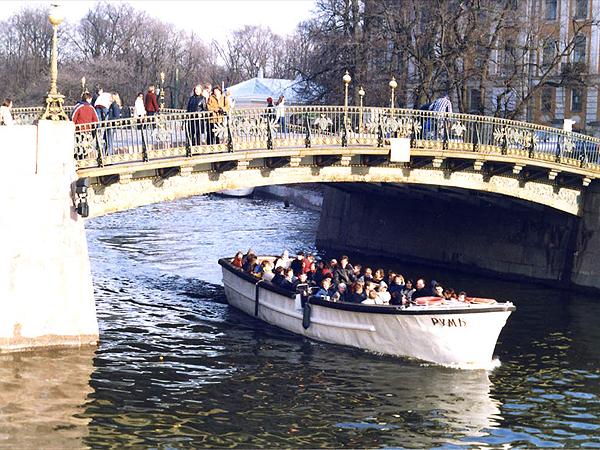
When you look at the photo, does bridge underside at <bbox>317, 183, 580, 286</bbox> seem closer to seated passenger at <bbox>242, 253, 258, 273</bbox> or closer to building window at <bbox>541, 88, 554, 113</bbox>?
seated passenger at <bbox>242, 253, 258, 273</bbox>

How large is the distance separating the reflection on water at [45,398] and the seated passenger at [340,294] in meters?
5.64

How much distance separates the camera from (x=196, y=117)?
2709 centimetres

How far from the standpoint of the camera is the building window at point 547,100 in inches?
2438

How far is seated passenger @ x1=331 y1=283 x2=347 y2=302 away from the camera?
27150 mm

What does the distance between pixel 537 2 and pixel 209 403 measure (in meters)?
42.6

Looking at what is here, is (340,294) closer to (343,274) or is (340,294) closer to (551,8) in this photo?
(343,274)

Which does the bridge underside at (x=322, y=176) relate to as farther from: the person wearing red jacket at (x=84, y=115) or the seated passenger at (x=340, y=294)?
the seated passenger at (x=340, y=294)

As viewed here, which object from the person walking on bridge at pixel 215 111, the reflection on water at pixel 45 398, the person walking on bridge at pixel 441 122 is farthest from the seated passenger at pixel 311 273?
the reflection on water at pixel 45 398

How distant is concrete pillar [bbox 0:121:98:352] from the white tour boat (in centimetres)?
548

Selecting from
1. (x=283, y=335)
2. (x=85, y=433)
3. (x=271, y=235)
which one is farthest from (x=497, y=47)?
(x=85, y=433)

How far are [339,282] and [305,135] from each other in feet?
11.5

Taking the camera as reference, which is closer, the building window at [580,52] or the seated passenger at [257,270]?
the seated passenger at [257,270]

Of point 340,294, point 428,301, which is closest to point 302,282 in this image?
point 340,294

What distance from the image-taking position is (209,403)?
21516 mm
